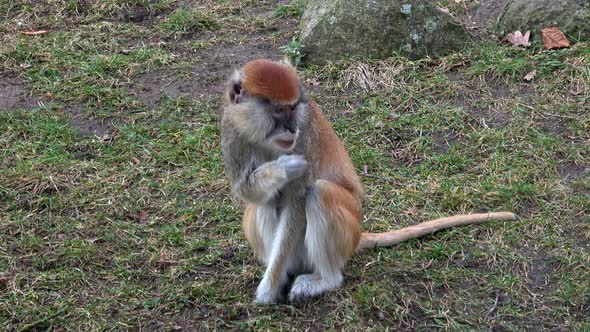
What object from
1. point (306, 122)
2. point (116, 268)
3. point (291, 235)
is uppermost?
point (306, 122)

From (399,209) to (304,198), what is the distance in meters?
1.29

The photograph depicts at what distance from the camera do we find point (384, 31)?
7.16 meters

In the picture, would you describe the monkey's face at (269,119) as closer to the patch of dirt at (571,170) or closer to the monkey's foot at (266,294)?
the monkey's foot at (266,294)

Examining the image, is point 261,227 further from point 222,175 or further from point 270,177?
point 222,175

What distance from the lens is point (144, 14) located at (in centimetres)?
835

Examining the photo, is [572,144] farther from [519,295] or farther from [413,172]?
[519,295]

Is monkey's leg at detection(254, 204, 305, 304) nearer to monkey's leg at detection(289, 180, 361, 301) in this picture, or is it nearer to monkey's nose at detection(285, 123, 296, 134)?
monkey's leg at detection(289, 180, 361, 301)

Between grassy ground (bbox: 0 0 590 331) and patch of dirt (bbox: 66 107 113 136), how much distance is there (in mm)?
19

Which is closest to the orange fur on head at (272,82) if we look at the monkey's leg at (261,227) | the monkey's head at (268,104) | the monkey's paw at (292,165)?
the monkey's head at (268,104)

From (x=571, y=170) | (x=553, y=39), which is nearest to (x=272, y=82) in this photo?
(x=571, y=170)

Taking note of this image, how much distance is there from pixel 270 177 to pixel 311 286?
0.72 metres

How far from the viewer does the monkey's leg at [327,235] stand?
4.30 meters

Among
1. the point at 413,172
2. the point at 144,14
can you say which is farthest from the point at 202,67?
the point at 413,172

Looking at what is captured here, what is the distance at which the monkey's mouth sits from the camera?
13.4 feet
